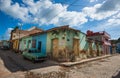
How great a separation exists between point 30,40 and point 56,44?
7609mm

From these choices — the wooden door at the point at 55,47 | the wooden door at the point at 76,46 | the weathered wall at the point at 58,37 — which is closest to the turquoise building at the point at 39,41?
the weathered wall at the point at 58,37

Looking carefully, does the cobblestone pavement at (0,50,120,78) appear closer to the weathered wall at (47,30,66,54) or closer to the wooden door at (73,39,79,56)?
the weathered wall at (47,30,66,54)

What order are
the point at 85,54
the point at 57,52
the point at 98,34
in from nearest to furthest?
1. the point at 57,52
2. the point at 85,54
3. the point at 98,34

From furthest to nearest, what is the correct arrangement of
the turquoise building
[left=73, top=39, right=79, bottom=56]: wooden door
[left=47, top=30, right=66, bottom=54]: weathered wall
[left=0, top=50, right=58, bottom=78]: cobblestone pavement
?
the turquoise building < [left=73, top=39, right=79, bottom=56]: wooden door < [left=47, top=30, right=66, bottom=54]: weathered wall < [left=0, top=50, right=58, bottom=78]: cobblestone pavement

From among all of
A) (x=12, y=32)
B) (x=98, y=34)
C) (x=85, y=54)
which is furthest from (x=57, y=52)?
(x=12, y=32)

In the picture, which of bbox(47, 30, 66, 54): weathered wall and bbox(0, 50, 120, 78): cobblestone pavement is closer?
bbox(0, 50, 120, 78): cobblestone pavement

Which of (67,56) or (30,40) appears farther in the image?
(30,40)

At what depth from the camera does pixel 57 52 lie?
44.3ft

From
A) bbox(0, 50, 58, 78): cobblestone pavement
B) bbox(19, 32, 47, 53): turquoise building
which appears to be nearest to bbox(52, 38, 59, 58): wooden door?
bbox(0, 50, 58, 78): cobblestone pavement

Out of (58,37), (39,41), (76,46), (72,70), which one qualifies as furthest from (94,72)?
(39,41)

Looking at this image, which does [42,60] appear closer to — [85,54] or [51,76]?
[51,76]

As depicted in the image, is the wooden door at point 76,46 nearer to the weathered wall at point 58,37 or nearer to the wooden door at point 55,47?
the weathered wall at point 58,37

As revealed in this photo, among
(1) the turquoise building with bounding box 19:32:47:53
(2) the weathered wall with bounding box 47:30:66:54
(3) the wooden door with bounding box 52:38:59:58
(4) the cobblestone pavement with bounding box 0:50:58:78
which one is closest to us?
(4) the cobblestone pavement with bounding box 0:50:58:78

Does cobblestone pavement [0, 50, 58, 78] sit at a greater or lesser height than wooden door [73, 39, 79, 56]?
lesser
